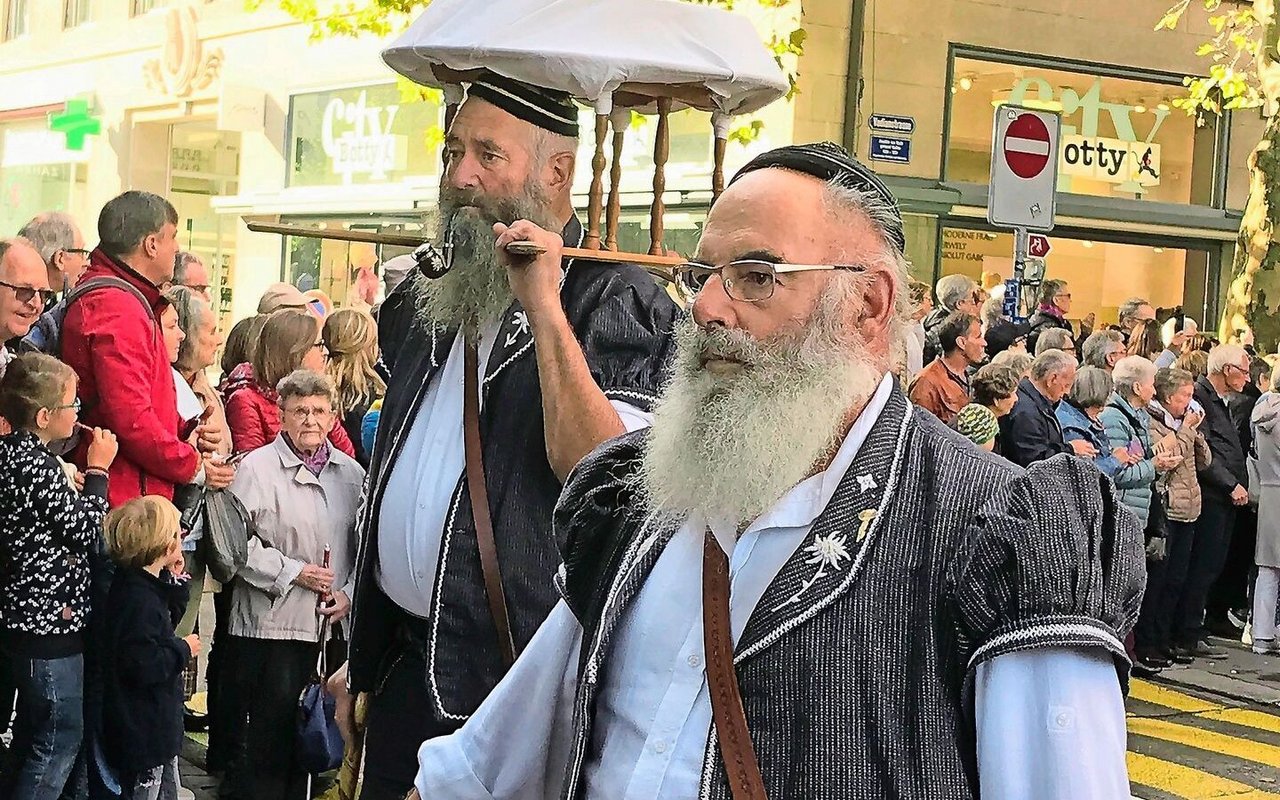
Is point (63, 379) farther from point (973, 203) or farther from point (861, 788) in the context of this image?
point (973, 203)

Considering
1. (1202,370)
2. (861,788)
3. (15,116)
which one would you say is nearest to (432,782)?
(861,788)

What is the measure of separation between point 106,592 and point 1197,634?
8.80 meters

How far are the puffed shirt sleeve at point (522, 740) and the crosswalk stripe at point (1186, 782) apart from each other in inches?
246

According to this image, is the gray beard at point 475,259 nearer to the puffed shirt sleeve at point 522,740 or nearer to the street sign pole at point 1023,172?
the puffed shirt sleeve at point 522,740

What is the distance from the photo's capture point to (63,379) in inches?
233

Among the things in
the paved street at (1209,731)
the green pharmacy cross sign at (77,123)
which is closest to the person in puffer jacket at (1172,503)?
the paved street at (1209,731)

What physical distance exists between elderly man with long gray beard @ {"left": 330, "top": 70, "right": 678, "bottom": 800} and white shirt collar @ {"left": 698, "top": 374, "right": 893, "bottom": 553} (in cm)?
103

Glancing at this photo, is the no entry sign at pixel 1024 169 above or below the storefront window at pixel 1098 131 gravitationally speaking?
below

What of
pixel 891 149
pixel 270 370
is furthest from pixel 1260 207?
pixel 270 370

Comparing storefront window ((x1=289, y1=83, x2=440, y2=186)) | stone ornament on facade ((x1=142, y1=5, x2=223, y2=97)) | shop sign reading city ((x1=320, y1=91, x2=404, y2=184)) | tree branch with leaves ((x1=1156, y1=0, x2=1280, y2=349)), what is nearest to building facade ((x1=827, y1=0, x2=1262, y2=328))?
tree branch with leaves ((x1=1156, y1=0, x2=1280, y2=349))

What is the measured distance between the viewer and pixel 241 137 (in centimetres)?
2561

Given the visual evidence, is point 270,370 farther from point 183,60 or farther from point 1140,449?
point 183,60

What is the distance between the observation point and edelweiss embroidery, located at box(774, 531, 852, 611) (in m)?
2.30

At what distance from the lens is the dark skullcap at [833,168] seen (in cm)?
255
